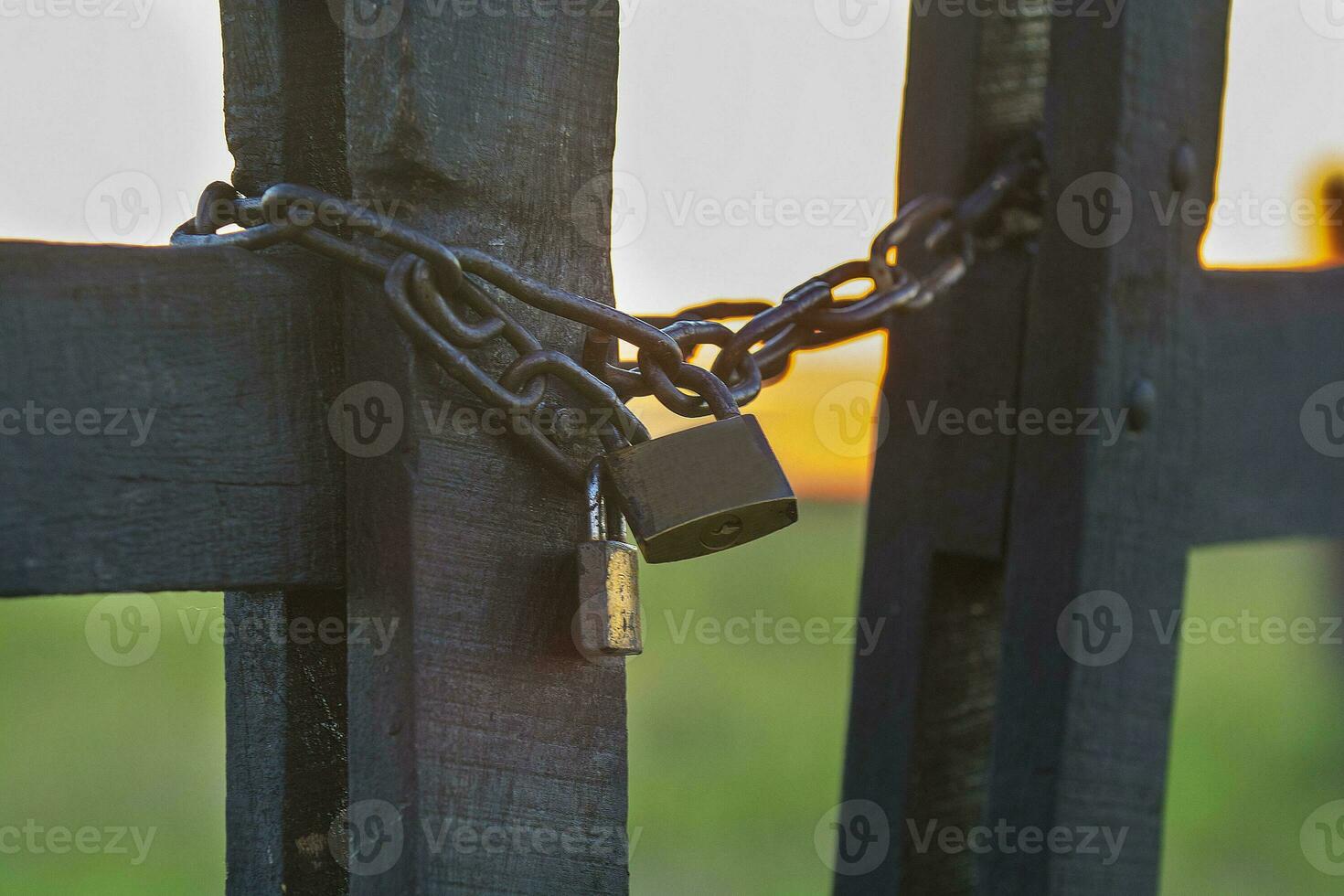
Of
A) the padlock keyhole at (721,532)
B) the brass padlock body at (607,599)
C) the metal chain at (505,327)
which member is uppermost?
the metal chain at (505,327)

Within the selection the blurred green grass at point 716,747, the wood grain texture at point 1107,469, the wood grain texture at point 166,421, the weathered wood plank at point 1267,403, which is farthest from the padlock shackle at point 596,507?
the blurred green grass at point 716,747

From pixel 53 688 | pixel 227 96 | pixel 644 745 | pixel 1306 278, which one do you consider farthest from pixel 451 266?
pixel 53 688

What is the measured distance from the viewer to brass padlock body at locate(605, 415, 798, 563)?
80 cm

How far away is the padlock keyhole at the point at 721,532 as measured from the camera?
82cm

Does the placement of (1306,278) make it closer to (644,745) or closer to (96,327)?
(96,327)

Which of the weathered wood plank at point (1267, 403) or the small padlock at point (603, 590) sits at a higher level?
the weathered wood plank at point (1267, 403)

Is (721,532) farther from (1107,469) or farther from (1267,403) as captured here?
(1267,403)

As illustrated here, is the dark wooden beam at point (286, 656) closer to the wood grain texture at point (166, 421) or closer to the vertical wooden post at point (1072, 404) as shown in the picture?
the wood grain texture at point (166, 421)

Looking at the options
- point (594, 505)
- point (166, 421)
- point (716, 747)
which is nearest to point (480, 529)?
point (594, 505)

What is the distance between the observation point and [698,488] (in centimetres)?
81

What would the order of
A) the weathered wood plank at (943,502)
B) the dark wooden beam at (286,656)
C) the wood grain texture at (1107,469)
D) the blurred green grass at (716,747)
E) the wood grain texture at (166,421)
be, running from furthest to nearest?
the blurred green grass at (716,747) → the weathered wood plank at (943,502) → the wood grain texture at (1107,469) → the dark wooden beam at (286,656) → the wood grain texture at (166,421)

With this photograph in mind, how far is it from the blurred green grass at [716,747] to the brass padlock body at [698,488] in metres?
2.95

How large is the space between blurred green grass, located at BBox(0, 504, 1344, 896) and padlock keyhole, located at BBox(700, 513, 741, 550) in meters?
2.95

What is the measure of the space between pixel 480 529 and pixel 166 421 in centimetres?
20
